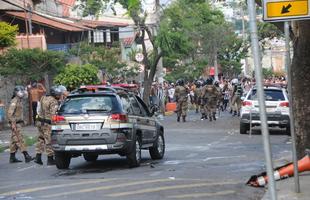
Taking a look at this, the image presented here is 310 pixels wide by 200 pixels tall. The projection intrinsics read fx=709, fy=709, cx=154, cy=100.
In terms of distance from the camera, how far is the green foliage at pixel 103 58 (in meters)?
45.6

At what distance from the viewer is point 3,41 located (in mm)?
25828

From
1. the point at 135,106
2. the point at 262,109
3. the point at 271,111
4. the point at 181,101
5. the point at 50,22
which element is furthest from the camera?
the point at 50,22

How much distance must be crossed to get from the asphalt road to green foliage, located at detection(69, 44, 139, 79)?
2541 centimetres

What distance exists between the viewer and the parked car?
570 inches

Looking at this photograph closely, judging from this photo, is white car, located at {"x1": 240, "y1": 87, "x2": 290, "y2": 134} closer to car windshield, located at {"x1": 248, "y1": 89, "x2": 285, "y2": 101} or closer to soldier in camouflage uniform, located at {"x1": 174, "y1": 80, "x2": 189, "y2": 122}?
car windshield, located at {"x1": 248, "y1": 89, "x2": 285, "y2": 101}

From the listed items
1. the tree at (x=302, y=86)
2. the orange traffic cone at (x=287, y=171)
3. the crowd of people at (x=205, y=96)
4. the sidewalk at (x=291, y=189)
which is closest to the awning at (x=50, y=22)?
the crowd of people at (x=205, y=96)

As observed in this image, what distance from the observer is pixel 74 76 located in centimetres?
3195

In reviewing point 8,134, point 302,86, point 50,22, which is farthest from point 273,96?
point 50,22

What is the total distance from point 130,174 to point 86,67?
19.4 metres

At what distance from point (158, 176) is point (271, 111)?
39.3 feet

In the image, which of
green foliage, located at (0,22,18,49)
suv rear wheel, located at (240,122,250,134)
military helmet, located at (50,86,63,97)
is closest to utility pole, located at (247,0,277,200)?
military helmet, located at (50,86,63,97)

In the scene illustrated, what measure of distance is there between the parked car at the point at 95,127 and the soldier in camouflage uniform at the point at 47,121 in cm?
99

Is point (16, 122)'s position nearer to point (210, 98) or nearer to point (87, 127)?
point (87, 127)

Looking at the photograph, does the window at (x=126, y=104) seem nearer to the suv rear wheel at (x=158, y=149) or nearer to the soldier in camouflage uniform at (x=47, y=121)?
the suv rear wheel at (x=158, y=149)
